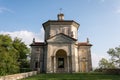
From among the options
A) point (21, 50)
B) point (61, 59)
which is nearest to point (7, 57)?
point (61, 59)

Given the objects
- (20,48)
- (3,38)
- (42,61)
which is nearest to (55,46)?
(42,61)

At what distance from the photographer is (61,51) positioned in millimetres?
35969

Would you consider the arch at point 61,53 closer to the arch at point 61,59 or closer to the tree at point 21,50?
the arch at point 61,59

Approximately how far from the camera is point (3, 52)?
103 ft

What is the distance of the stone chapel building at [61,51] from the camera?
109 ft

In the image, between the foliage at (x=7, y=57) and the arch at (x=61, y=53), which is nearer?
the foliage at (x=7, y=57)

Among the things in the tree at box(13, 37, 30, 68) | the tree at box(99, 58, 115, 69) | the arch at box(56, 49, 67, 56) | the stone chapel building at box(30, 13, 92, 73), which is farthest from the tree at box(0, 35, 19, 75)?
the tree at box(99, 58, 115, 69)

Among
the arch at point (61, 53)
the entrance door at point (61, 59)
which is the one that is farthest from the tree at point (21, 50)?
the entrance door at point (61, 59)

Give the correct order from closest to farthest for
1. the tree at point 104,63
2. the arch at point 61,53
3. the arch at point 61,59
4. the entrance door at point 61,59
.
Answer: the arch at point 61,59, the entrance door at point 61,59, the arch at point 61,53, the tree at point 104,63

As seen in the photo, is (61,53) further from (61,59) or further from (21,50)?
(21,50)

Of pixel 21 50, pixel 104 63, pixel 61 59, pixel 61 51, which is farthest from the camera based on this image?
pixel 104 63

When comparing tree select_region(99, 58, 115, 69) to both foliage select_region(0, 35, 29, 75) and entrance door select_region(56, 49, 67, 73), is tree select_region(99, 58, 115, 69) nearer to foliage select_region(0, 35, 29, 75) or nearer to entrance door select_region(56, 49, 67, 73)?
entrance door select_region(56, 49, 67, 73)

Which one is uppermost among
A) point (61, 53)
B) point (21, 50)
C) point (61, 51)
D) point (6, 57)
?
point (21, 50)

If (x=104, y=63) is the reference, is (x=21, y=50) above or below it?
above
